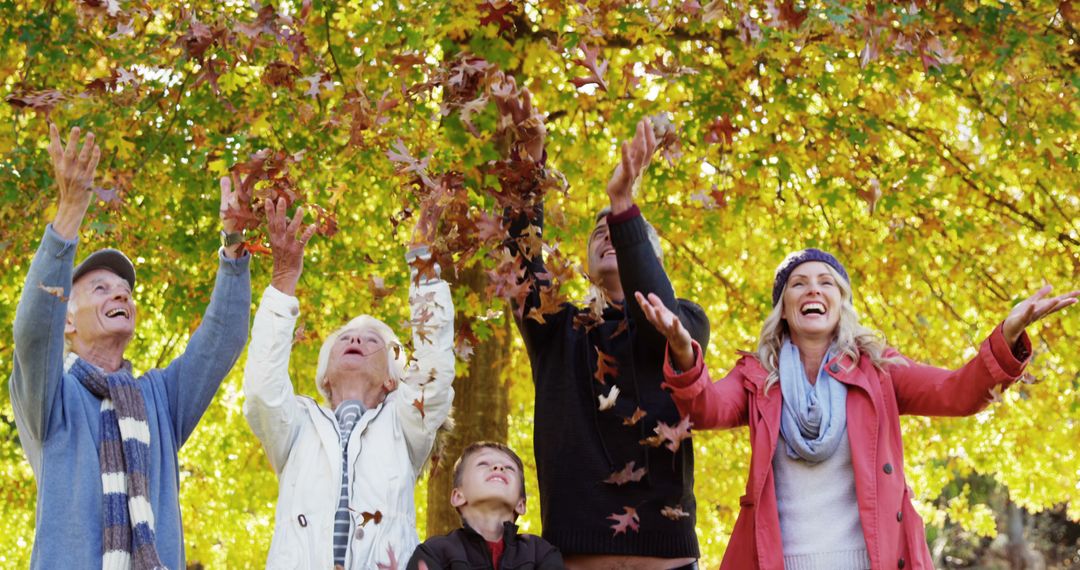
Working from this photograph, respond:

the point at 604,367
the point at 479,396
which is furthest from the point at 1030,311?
the point at 479,396

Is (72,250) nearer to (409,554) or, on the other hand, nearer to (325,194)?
(409,554)

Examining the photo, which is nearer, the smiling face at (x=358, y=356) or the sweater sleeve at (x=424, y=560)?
the sweater sleeve at (x=424, y=560)

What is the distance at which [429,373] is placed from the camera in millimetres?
4023

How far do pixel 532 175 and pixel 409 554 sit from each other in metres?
1.20

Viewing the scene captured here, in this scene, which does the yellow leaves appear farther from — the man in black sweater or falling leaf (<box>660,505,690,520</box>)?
falling leaf (<box>660,505,690,520</box>)

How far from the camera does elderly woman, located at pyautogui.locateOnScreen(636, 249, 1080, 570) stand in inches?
144

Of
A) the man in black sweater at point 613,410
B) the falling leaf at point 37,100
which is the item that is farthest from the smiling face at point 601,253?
the falling leaf at point 37,100

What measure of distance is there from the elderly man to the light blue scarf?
172cm

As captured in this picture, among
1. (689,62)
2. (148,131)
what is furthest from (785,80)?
(148,131)

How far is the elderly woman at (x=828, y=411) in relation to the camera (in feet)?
12.0

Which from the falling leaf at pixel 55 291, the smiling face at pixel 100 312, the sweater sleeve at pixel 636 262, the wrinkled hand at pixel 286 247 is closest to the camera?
the falling leaf at pixel 55 291

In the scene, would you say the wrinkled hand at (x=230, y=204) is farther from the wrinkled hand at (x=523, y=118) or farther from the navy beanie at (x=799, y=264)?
the navy beanie at (x=799, y=264)

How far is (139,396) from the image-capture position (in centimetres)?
399

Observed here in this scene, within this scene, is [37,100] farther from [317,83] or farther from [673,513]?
[673,513]
